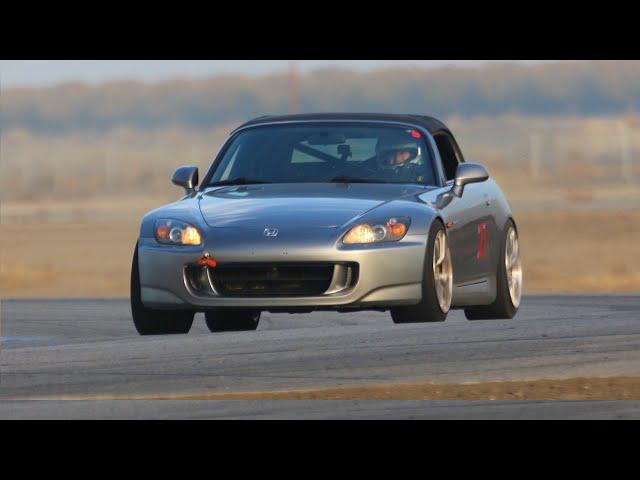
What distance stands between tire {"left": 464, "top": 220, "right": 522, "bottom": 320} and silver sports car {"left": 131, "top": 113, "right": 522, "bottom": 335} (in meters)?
0.11

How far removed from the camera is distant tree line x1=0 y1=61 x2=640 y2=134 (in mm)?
111250

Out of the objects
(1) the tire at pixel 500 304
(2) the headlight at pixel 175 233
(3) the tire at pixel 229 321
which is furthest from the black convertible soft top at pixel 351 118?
(2) the headlight at pixel 175 233

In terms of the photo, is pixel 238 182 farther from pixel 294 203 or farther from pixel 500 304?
pixel 500 304

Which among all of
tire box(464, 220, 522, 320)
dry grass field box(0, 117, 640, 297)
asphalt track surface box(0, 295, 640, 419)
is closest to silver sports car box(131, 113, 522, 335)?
tire box(464, 220, 522, 320)

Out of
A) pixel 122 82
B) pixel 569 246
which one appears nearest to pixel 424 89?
pixel 122 82

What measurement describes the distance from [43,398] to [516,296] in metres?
5.79

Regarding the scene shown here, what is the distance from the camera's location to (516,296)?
1478 cm

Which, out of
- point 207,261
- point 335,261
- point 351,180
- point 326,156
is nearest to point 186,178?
point 326,156

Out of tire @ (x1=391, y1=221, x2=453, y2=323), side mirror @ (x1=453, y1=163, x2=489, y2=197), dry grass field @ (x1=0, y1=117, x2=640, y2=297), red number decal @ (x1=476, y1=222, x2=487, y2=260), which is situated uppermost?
side mirror @ (x1=453, y1=163, x2=489, y2=197)

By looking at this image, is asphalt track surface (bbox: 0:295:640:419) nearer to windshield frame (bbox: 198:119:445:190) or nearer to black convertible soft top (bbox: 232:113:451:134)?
windshield frame (bbox: 198:119:445:190)

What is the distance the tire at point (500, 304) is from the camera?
14.2 metres

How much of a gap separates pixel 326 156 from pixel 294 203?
124 cm

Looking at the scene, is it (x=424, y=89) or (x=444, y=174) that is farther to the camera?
(x=424, y=89)

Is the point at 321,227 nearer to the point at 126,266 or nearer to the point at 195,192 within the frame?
the point at 195,192
